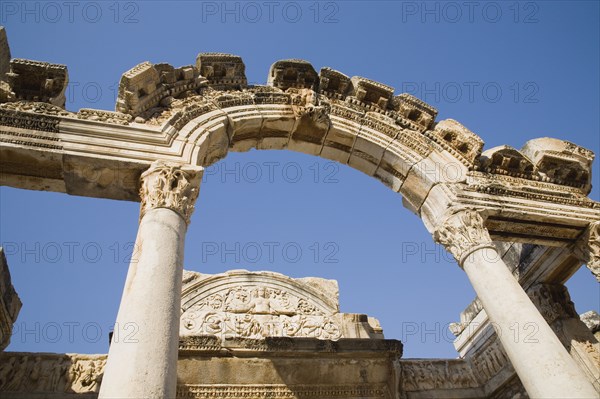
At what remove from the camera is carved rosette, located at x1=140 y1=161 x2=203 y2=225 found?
579 cm

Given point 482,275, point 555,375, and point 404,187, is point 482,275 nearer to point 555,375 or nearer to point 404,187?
point 555,375

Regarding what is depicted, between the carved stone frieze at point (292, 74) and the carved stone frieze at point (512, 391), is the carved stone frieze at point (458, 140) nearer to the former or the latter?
the carved stone frieze at point (292, 74)

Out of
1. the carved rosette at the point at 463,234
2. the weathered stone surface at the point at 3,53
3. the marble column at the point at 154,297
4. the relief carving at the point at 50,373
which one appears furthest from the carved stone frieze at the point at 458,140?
the weathered stone surface at the point at 3,53

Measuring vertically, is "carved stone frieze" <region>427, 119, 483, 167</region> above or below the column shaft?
above

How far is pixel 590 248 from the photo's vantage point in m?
8.27

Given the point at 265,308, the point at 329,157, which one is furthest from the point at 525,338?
the point at 265,308

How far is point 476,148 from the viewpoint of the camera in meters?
8.78

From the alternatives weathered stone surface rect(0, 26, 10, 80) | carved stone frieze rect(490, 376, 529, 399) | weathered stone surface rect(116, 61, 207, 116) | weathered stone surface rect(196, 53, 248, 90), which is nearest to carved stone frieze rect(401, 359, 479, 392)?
carved stone frieze rect(490, 376, 529, 399)

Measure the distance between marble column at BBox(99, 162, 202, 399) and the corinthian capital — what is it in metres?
6.73

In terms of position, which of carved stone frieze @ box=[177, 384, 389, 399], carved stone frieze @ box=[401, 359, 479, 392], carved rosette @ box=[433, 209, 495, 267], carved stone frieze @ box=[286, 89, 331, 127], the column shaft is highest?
carved stone frieze @ box=[286, 89, 331, 127]

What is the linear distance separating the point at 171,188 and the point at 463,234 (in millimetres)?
4442

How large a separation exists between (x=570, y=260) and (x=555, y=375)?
4.24 metres

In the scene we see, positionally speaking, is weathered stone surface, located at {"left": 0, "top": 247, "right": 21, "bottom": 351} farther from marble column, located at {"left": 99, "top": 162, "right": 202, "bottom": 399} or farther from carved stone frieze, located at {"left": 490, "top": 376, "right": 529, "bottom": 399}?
carved stone frieze, located at {"left": 490, "top": 376, "right": 529, "bottom": 399}

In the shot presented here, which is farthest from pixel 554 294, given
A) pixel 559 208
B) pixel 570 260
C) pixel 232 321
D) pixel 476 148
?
pixel 232 321
